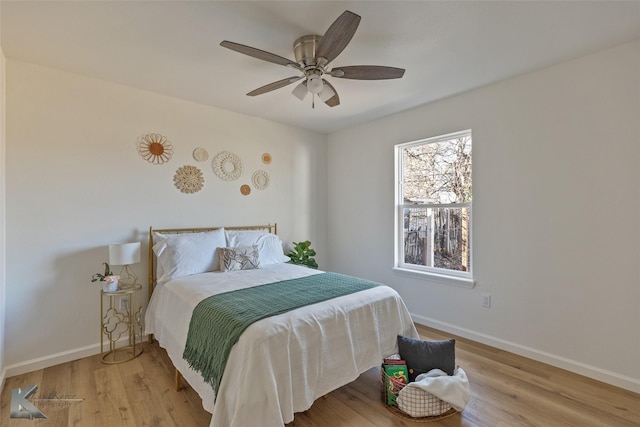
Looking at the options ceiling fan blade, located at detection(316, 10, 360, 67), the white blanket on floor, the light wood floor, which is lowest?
the light wood floor

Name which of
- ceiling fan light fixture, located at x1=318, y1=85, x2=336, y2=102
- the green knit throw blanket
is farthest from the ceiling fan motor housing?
the green knit throw blanket

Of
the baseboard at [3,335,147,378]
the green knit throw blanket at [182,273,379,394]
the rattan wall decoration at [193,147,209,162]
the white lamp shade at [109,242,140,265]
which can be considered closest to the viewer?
the green knit throw blanket at [182,273,379,394]

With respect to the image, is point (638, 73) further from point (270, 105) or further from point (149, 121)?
point (149, 121)

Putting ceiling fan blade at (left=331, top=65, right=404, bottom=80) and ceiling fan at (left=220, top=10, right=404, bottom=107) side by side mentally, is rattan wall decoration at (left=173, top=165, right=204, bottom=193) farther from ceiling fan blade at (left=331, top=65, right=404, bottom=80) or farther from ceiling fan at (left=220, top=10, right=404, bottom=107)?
ceiling fan blade at (left=331, top=65, right=404, bottom=80)

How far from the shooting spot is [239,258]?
2930mm

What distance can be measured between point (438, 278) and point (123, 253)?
315 cm

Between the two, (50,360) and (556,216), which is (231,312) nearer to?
(50,360)

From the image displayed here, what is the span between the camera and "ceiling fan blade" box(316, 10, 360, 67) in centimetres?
148

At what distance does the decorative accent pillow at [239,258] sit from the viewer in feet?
9.39

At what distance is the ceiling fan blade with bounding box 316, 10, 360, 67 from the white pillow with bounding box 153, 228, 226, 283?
2.03 metres

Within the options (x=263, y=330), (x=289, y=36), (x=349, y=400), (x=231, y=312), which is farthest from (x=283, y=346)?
(x=289, y=36)

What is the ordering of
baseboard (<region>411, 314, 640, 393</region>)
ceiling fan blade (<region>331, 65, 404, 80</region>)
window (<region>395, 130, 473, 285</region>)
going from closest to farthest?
1. ceiling fan blade (<region>331, 65, 404, 80</region>)
2. baseboard (<region>411, 314, 640, 393</region>)
3. window (<region>395, 130, 473, 285</region>)

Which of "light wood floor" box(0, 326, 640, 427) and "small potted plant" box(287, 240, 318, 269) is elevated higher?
"small potted plant" box(287, 240, 318, 269)

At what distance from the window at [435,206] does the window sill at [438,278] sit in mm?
31
